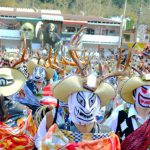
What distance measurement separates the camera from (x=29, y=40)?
179 feet

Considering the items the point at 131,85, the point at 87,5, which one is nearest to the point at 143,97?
the point at 131,85

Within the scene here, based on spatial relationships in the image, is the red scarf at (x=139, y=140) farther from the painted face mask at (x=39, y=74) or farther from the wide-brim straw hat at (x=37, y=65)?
the wide-brim straw hat at (x=37, y=65)

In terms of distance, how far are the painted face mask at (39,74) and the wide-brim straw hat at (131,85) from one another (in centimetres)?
401

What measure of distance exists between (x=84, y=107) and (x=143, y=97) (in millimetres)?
928

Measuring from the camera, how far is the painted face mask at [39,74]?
8646 millimetres

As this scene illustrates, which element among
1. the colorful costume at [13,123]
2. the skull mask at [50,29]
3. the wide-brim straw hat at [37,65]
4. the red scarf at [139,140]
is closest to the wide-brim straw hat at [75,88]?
the red scarf at [139,140]

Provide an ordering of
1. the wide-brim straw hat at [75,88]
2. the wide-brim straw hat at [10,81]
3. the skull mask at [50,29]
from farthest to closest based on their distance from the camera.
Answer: the skull mask at [50,29]
the wide-brim straw hat at [10,81]
the wide-brim straw hat at [75,88]

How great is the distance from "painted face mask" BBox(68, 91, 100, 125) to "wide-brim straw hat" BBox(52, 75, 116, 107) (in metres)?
0.05

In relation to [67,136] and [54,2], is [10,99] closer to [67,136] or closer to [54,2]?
[67,136]

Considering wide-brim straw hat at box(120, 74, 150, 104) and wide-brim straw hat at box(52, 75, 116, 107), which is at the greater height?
wide-brim straw hat at box(52, 75, 116, 107)

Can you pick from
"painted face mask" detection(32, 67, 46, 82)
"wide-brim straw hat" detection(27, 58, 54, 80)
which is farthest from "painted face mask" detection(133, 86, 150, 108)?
"wide-brim straw hat" detection(27, 58, 54, 80)

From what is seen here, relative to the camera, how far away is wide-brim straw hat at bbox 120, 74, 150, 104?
4512 mm

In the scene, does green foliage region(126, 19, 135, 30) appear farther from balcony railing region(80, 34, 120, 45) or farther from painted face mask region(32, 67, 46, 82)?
painted face mask region(32, 67, 46, 82)

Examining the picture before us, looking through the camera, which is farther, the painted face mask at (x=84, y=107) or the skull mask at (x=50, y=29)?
the skull mask at (x=50, y=29)
